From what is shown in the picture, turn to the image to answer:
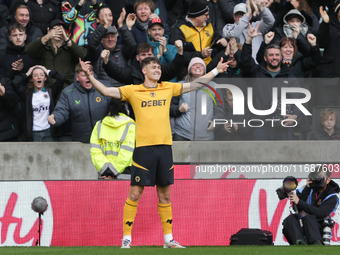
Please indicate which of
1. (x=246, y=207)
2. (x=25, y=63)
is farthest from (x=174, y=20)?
(x=246, y=207)

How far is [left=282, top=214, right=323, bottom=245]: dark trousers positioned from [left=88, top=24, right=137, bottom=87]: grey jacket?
468 centimetres

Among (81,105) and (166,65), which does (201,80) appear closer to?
(166,65)

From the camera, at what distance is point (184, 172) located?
9.65 metres

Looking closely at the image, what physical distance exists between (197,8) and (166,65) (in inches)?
69.1

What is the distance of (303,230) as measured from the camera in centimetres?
757

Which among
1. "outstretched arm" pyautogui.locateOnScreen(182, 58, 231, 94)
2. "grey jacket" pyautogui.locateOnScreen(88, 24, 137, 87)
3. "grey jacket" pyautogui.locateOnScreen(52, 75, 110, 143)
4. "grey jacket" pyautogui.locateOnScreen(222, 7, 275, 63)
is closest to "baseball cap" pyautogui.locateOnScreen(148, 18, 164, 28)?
"grey jacket" pyautogui.locateOnScreen(88, 24, 137, 87)

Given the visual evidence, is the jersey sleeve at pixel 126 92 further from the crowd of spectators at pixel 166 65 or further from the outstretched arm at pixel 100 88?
the crowd of spectators at pixel 166 65

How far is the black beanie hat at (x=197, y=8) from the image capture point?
37.0 feet

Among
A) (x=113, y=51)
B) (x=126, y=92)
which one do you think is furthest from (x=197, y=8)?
(x=126, y=92)

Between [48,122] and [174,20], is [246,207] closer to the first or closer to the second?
[48,122]

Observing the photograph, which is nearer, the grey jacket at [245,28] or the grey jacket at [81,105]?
the grey jacket at [81,105]

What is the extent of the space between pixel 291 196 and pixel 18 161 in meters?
5.29

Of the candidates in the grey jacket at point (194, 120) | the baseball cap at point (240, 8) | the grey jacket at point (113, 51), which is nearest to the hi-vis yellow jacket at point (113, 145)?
the grey jacket at point (194, 120)

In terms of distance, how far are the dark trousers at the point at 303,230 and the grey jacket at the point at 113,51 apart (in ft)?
15.4
